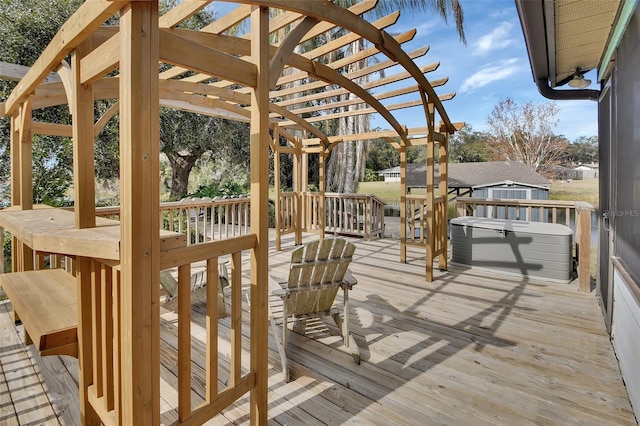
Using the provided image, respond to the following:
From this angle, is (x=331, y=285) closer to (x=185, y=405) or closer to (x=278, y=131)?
(x=185, y=405)

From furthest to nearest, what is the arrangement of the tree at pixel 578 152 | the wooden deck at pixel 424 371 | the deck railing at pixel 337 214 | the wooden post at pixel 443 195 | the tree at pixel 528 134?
the tree at pixel 578 152
the tree at pixel 528 134
the deck railing at pixel 337 214
the wooden post at pixel 443 195
the wooden deck at pixel 424 371

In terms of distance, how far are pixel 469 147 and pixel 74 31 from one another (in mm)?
32169

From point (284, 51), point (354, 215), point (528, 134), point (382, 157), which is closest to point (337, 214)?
point (354, 215)

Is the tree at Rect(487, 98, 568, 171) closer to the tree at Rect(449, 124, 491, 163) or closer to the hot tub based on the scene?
the tree at Rect(449, 124, 491, 163)

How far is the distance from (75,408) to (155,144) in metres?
1.75

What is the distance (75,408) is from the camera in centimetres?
193

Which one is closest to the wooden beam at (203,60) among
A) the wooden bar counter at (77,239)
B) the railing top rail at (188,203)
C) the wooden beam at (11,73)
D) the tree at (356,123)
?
the wooden bar counter at (77,239)

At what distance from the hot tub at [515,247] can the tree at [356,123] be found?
7168 mm

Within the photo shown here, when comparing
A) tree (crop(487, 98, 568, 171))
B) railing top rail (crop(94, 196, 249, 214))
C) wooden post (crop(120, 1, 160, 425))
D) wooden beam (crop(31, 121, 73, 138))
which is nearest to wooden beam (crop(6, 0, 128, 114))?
wooden post (crop(120, 1, 160, 425))

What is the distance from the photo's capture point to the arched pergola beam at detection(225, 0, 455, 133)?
2062 millimetres

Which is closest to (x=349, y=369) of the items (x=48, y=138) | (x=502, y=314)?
(x=502, y=314)

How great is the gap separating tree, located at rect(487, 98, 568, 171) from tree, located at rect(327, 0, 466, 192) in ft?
50.3

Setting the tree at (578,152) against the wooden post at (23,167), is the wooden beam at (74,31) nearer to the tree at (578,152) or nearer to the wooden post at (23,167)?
the wooden post at (23,167)

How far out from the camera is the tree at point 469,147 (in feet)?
93.0
